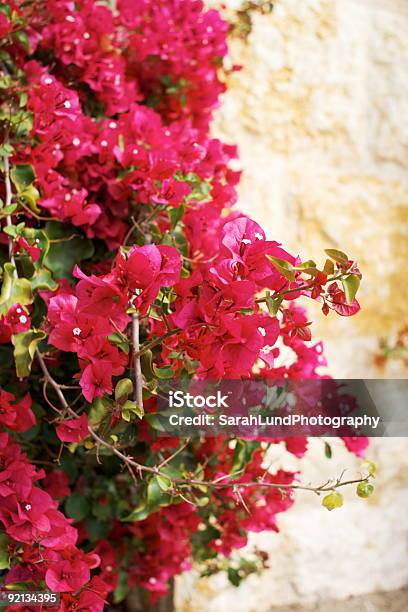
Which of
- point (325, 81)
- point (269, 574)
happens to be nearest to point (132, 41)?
point (325, 81)

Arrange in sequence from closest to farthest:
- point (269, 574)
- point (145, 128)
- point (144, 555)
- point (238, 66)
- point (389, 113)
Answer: point (145, 128), point (144, 555), point (238, 66), point (269, 574), point (389, 113)

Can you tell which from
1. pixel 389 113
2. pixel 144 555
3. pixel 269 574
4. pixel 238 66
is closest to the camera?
pixel 144 555

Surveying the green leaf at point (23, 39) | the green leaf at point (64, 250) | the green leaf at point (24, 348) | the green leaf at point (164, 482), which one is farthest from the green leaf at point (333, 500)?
the green leaf at point (23, 39)

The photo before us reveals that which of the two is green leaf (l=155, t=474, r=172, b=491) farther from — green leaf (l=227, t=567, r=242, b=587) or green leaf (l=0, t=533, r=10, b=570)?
green leaf (l=227, t=567, r=242, b=587)

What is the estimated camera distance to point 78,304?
24.1 inches

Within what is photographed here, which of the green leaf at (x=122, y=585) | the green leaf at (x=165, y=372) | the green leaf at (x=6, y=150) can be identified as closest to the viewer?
the green leaf at (x=165, y=372)

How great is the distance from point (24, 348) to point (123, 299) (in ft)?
0.44

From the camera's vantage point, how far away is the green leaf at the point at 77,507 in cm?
92

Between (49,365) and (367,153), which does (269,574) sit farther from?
(367,153)

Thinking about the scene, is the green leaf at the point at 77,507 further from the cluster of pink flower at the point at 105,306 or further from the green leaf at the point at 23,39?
the green leaf at the point at 23,39

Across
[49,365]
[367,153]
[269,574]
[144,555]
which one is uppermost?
[367,153]

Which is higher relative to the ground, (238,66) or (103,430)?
(238,66)

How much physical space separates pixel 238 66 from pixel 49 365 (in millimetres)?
621

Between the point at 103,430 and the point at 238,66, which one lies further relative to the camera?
the point at 238,66
